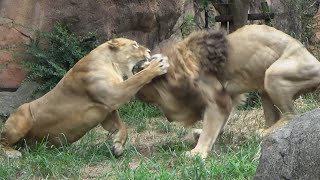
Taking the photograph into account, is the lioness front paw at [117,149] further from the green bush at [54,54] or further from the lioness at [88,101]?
the green bush at [54,54]

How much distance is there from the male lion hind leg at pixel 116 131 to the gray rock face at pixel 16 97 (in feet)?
7.88

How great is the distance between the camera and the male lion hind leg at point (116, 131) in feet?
22.6

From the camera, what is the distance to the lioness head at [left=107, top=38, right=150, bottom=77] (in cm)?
723

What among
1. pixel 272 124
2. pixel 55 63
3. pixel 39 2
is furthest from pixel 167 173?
pixel 39 2

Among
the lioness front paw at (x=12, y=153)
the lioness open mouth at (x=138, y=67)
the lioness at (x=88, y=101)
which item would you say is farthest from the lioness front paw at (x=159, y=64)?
the lioness front paw at (x=12, y=153)

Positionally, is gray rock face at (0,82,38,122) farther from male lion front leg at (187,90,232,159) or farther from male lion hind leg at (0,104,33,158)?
male lion front leg at (187,90,232,159)

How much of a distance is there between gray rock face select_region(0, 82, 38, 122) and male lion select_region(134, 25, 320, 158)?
2778 mm

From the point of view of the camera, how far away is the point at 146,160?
6559mm

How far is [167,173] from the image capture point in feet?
19.1

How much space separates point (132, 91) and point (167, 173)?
1245 millimetres

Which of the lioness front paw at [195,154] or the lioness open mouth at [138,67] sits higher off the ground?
the lioness open mouth at [138,67]

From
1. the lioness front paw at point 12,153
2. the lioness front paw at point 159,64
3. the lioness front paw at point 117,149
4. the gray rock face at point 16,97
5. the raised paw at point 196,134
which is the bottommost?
the gray rock face at point 16,97

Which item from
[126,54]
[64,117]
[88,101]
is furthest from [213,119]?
[64,117]

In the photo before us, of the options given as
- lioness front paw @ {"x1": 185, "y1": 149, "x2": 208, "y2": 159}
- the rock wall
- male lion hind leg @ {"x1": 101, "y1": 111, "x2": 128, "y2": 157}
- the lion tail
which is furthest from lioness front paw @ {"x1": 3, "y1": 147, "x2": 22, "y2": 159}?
the rock wall
